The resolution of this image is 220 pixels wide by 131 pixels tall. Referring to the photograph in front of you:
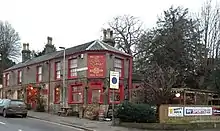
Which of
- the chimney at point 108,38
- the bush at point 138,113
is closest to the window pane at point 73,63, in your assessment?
the chimney at point 108,38

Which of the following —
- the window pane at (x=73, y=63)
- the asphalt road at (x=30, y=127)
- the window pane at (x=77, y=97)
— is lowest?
the asphalt road at (x=30, y=127)

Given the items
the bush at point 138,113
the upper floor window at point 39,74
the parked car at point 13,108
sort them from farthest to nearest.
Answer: the upper floor window at point 39,74, the parked car at point 13,108, the bush at point 138,113

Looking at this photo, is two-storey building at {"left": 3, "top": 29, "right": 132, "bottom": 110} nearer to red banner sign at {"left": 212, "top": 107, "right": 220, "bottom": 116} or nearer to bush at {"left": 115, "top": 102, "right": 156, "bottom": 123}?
bush at {"left": 115, "top": 102, "right": 156, "bottom": 123}

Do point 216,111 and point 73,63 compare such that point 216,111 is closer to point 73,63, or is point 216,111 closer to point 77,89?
point 77,89

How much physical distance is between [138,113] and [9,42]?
182 feet

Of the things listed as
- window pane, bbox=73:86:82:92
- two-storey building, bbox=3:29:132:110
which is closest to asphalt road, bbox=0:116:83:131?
two-storey building, bbox=3:29:132:110

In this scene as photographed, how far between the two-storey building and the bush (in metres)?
7.53

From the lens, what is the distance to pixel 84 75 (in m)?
32.3

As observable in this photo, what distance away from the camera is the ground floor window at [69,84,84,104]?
32.7 metres

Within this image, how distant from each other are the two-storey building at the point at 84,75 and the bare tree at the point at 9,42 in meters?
34.4

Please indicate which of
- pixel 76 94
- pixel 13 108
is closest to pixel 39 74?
pixel 76 94

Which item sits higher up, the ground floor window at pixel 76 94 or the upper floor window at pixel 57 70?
the upper floor window at pixel 57 70

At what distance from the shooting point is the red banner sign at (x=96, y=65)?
105 ft

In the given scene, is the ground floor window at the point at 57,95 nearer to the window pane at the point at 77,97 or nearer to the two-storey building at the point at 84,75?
the two-storey building at the point at 84,75
